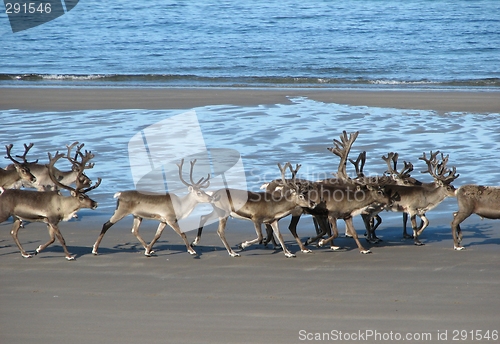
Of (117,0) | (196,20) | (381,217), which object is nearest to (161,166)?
(381,217)

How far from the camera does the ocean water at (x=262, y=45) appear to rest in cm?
3216

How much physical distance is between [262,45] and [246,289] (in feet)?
113

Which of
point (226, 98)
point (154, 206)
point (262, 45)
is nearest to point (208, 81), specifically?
point (226, 98)

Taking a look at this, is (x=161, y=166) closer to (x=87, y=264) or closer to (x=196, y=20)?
(x=87, y=264)

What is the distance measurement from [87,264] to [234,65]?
26862mm

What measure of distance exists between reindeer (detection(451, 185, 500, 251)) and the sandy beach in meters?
0.37

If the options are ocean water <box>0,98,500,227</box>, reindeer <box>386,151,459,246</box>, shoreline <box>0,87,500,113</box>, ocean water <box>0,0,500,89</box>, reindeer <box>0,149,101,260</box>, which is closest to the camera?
reindeer <box>0,149,101,260</box>

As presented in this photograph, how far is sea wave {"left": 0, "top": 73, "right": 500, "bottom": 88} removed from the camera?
96.9 feet

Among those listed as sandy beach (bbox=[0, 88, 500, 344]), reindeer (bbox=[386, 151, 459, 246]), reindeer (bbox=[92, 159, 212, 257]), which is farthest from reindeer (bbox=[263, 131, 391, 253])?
reindeer (bbox=[92, 159, 212, 257])

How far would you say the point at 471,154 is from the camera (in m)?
15.7

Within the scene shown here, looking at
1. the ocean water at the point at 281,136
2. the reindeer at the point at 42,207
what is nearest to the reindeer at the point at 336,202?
the ocean water at the point at 281,136

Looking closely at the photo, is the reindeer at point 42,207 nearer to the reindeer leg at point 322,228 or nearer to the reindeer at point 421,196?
the reindeer leg at point 322,228

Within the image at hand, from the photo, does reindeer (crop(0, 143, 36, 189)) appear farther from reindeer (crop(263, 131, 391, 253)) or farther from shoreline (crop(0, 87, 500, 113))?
shoreline (crop(0, 87, 500, 113))

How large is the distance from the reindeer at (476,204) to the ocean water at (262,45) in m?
18.4
